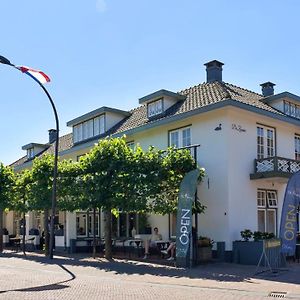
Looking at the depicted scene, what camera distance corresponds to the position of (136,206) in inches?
748

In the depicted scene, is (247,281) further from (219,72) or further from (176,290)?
(219,72)

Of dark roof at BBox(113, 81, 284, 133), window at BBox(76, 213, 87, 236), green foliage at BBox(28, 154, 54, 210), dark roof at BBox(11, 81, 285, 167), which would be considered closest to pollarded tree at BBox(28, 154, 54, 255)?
green foliage at BBox(28, 154, 54, 210)

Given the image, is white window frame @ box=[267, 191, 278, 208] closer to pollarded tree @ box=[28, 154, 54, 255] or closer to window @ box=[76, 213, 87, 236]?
pollarded tree @ box=[28, 154, 54, 255]

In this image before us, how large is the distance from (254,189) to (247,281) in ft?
25.4

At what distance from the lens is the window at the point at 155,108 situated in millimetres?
23913

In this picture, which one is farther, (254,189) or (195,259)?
(254,189)

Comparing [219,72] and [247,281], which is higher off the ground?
[219,72]

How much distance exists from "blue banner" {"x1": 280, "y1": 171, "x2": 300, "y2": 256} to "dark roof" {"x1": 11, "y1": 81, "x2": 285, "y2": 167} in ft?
14.0

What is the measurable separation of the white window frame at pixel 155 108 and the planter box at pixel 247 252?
7.91 meters

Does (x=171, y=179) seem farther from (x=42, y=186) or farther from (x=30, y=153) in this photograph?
(x=30, y=153)

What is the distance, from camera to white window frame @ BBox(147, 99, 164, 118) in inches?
941

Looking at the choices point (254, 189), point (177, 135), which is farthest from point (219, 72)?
point (254, 189)

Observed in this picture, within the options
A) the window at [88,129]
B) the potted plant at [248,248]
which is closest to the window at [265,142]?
the potted plant at [248,248]

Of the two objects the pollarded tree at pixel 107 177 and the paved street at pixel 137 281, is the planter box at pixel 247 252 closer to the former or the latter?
the paved street at pixel 137 281
